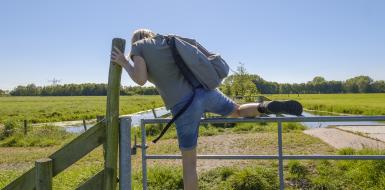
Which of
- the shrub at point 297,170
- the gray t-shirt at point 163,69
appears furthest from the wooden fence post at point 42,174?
the shrub at point 297,170

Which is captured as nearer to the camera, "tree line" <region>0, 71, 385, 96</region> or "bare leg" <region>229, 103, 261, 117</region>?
"bare leg" <region>229, 103, 261, 117</region>

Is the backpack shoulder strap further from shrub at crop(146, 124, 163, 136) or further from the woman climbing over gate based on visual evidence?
shrub at crop(146, 124, 163, 136)

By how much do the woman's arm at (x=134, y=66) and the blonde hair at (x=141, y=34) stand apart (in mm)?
270

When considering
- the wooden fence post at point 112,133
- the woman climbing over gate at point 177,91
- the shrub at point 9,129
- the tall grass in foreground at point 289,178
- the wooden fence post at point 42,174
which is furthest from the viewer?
the shrub at point 9,129

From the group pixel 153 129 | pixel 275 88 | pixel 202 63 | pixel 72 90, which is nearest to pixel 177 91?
pixel 202 63

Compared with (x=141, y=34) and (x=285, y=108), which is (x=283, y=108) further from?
(x=141, y=34)

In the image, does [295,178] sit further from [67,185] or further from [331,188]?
[67,185]

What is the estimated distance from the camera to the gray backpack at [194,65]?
3.31m

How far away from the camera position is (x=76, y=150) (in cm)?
293

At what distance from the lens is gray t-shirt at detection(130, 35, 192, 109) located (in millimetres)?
3234

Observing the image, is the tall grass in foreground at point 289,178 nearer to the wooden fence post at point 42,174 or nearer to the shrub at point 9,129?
the wooden fence post at point 42,174

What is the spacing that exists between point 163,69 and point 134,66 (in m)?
0.26

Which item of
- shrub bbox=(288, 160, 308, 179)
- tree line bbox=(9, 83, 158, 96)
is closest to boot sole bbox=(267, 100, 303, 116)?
shrub bbox=(288, 160, 308, 179)

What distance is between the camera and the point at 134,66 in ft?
10.4
